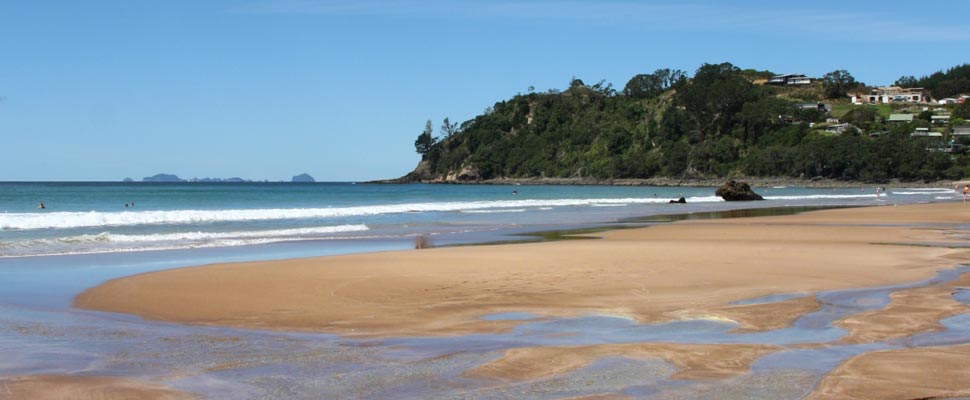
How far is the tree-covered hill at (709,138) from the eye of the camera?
136 metres

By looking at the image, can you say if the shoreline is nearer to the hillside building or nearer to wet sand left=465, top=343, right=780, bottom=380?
the hillside building

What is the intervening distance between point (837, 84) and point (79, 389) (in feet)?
673

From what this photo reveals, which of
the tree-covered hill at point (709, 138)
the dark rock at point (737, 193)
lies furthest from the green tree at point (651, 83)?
the dark rock at point (737, 193)

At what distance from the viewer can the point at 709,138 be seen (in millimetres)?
163250

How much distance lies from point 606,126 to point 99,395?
586 ft

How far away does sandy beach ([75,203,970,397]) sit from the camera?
23.6ft

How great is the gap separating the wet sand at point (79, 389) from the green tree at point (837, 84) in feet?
667

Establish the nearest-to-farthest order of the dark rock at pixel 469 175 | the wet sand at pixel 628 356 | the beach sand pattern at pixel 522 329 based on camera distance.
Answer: the beach sand pattern at pixel 522 329
the wet sand at pixel 628 356
the dark rock at pixel 469 175

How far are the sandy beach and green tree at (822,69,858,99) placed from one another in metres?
187

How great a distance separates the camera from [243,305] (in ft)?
33.9

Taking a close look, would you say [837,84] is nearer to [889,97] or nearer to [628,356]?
[889,97]

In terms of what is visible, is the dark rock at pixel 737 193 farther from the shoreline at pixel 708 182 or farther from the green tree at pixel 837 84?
the green tree at pixel 837 84

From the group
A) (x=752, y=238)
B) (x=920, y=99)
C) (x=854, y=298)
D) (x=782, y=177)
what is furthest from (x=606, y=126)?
(x=854, y=298)

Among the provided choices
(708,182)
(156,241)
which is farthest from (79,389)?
(708,182)
